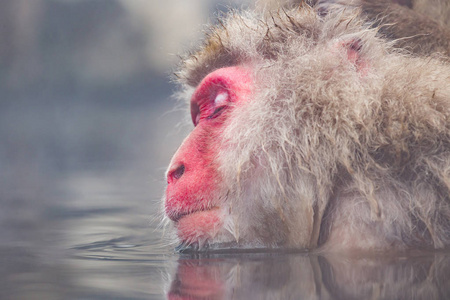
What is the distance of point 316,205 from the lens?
1479 mm

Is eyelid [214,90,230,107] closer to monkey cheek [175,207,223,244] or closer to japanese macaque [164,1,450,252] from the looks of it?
japanese macaque [164,1,450,252]

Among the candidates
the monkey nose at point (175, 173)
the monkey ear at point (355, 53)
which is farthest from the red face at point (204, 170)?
the monkey ear at point (355, 53)

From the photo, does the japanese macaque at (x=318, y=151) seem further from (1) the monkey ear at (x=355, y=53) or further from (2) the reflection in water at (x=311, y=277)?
(2) the reflection in water at (x=311, y=277)

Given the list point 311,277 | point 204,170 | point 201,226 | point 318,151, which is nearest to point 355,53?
point 318,151

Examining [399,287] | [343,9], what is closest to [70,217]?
[343,9]

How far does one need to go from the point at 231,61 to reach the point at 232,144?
13.1 inches

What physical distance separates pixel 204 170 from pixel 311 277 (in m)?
0.53

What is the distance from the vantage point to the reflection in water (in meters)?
0.94

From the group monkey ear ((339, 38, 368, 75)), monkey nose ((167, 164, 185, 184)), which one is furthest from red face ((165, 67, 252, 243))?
monkey ear ((339, 38, 368, 75))

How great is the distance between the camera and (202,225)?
1.51 m

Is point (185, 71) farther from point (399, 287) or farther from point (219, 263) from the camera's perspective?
point (399, 287)

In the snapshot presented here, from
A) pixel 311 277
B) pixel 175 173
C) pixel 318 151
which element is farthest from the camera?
pixel 175 173

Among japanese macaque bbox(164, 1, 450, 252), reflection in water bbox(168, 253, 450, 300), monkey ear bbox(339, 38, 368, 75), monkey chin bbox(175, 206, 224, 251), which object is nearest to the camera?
reflection in water bbox(168, 253, 450, 300)

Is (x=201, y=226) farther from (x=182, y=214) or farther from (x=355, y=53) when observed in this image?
(x=355, y=53)
